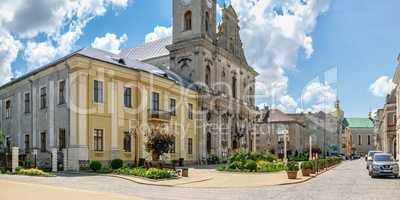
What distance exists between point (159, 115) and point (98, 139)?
7558 mm

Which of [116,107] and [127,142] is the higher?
[116,107]

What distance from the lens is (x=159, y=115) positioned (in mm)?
39125

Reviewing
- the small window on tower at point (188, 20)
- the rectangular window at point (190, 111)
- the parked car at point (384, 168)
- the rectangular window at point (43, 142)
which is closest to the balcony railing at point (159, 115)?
the rectangular window at point (190, 111)

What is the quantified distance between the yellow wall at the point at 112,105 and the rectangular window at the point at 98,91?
11.8 inches

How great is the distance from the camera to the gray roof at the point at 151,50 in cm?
5636

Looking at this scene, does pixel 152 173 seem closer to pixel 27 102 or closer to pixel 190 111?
pixel 27 102

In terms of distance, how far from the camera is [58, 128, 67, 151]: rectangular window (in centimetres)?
3155

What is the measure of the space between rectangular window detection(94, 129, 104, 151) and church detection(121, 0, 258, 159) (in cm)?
1698

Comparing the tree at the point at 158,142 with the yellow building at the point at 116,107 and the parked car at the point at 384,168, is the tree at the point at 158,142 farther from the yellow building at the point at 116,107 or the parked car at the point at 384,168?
the parked car at the point at 384,168

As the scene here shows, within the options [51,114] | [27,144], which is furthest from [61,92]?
[27,144]

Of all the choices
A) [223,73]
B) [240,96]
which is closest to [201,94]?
[223,73]

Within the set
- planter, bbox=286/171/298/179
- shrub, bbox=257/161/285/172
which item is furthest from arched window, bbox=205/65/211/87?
planter, bbox=286/171/298/179

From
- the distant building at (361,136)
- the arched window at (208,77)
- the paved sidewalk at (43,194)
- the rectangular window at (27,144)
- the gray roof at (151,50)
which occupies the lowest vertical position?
the distant building at (361,136)

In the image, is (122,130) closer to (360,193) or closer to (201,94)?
(201,94)
